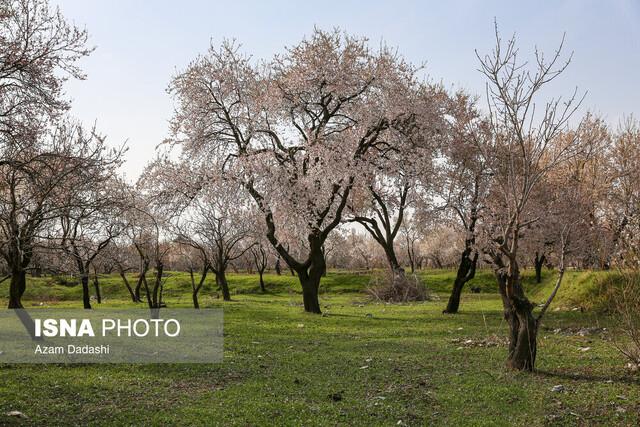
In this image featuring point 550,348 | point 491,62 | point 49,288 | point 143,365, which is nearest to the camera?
point 491,62

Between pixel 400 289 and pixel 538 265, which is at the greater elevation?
pixel 538 265

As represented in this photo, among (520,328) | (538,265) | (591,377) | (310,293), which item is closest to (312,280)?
(310,293)

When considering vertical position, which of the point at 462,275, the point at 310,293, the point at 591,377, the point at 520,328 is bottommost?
the point at 591,377

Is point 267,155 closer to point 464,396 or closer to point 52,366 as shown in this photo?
point 52,366

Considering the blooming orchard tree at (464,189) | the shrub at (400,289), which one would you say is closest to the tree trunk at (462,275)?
the blooming orchard tree at (464,189)

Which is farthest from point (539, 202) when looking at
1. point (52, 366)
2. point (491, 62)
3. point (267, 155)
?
point (52, 366)

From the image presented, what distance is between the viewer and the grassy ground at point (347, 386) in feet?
30.2

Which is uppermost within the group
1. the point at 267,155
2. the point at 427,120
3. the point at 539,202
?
the point at 427,120

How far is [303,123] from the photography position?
1171 inches

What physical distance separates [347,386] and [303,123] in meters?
20.0

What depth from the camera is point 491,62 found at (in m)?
12.0

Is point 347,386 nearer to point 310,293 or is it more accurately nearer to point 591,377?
point 591,377

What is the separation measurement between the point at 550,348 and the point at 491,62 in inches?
335

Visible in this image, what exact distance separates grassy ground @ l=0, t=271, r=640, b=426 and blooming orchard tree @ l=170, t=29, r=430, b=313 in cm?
957
